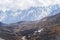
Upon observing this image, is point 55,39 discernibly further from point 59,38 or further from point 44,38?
point 44,38

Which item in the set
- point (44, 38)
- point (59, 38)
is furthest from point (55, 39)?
point (44, 38)

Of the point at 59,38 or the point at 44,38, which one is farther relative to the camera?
the point at 44,38

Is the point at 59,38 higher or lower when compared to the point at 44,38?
lower

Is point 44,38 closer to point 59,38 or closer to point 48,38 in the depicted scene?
point 48,38

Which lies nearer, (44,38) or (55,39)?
(55,39)

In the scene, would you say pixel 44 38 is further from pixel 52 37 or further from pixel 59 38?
pixel 59 38
